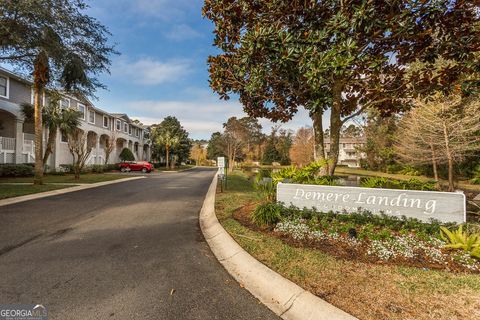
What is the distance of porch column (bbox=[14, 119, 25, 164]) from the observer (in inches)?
713

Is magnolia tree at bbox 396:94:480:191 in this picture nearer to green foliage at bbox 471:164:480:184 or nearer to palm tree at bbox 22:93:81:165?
green foliage at bbox 471:164:480:184

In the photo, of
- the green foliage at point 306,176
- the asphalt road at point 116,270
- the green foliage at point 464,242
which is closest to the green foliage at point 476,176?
the green foliage at point 306,176

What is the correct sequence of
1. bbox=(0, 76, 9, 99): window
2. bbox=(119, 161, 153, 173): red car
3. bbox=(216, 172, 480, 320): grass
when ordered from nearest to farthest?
bbox=(216, 172, 480, 320): grass < bbox=(0, 76, 9, 99): window < bbox=(119, 161, 153, 173): red car

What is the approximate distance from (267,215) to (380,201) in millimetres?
2497

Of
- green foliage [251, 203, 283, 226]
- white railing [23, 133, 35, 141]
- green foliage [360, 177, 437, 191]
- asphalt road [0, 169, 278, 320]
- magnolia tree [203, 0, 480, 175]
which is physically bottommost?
asphalt road [0, 169, 278, 320]

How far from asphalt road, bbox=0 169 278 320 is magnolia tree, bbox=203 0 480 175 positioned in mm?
4079

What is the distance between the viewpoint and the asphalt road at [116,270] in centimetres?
264

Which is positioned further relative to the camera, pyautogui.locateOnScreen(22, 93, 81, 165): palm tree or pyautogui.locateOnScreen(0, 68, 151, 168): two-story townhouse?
pyautogui.locateOnScreen(22, 93, 81, 165): palm tree

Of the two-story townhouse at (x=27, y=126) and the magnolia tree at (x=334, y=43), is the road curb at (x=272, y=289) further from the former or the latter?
the two-story townhouse at (x=27, y=126)

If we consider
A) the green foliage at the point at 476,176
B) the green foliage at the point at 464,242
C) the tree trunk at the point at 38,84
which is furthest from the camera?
the green foliage at the point at 476,176

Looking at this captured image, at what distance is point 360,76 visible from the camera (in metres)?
6.48

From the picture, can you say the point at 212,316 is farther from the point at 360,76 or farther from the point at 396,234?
the point at 360,76

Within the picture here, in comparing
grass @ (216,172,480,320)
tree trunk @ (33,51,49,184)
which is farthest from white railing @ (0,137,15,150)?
grass @ (216,172,480,320)

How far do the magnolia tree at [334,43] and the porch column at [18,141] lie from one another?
20.1m
